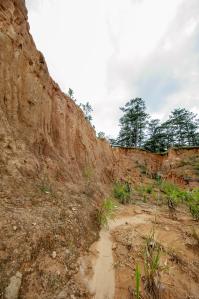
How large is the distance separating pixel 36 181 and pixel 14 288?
190cm

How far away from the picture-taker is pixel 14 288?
0.93 m

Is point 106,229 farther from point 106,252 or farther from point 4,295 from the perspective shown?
point 4,295

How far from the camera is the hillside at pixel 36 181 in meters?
1.17

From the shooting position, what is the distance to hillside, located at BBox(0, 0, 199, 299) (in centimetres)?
117

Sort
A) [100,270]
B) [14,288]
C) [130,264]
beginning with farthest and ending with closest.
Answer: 1. [130,264]
2. [100,270]
3. [14,288]

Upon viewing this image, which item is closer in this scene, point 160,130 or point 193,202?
point 193,202

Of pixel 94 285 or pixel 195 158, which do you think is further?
pixel 195 158

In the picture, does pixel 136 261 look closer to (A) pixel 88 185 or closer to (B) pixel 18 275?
(B) pixel 18 275

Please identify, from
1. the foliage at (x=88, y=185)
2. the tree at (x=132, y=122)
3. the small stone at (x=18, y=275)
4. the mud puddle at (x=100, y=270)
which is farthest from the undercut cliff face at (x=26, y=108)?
the tree at (x=132, y=122)

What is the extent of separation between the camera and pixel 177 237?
2.29 metres

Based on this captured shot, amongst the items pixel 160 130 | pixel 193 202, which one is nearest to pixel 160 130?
pixel 160 130

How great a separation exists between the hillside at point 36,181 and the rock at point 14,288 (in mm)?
21

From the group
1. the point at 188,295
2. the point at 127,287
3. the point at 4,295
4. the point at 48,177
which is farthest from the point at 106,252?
the point at 48,177

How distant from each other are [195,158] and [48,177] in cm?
1612
